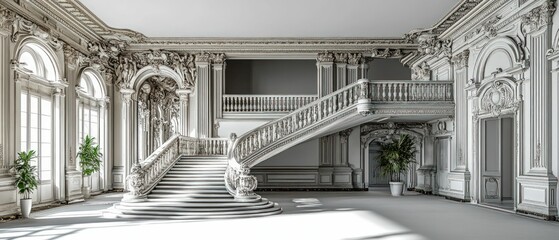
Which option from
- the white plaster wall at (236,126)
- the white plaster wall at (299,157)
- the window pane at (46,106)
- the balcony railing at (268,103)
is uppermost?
the balcony railing at (268,103)

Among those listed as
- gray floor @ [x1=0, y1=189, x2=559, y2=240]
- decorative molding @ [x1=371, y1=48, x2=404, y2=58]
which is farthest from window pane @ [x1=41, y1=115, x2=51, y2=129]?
decorative molding @ [x1=371, y1=48, x2=404, y2=58]

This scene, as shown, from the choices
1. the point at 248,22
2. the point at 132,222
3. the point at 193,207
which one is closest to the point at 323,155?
the point at 248,22

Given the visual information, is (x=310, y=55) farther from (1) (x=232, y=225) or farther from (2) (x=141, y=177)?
(1) (x=232, y=225)

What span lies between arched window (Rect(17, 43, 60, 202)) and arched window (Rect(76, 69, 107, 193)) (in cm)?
158

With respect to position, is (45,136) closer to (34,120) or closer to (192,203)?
(34,120)

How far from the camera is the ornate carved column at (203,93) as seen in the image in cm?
1764

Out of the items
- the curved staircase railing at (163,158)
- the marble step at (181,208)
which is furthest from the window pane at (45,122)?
the marble step at (181,208)

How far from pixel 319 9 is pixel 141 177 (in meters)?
6.44

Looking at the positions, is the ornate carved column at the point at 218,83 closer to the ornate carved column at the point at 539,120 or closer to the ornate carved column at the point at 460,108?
the ornate carved column at the point at 460,108

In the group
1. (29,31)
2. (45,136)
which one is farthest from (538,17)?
(45,136)

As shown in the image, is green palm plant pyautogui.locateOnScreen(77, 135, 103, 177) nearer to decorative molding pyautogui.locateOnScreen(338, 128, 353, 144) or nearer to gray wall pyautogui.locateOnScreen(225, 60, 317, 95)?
gray wall pyautogui.locateOnScreen(225, 60, 317, 95)

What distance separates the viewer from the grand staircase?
11867 mm

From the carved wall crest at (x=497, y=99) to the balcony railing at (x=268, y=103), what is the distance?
6.31 metres

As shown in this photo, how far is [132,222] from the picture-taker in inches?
390
